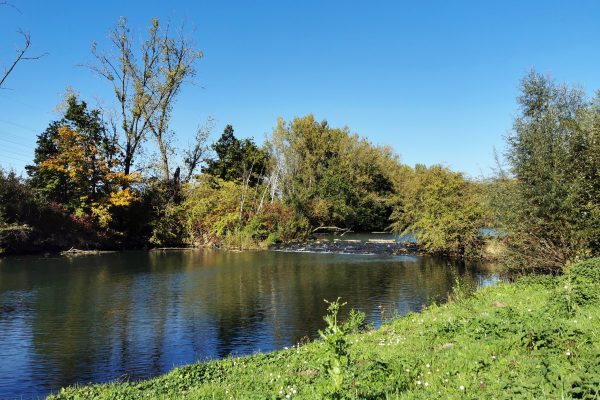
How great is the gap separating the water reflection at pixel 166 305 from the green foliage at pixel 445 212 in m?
2.35

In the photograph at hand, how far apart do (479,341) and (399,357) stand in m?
1.42

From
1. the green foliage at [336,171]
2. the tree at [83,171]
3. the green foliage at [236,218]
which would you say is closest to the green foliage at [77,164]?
the tree at [83,171]

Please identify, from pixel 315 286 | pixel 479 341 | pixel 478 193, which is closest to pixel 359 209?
pixel 478 193

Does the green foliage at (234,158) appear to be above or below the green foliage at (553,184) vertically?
above

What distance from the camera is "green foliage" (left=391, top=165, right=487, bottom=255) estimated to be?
105 ft

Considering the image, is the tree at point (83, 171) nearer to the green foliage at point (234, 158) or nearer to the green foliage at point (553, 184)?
the green foliage at point (234, 158)

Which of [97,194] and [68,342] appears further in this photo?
[97,194]

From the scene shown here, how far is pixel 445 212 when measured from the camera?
3350cm

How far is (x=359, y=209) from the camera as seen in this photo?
63688 millimetres

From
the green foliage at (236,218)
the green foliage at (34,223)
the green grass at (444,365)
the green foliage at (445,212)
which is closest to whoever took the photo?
the green grass at (444,365)

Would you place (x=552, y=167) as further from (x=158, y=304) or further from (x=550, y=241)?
(x=158, y=304)

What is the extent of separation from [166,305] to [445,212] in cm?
2147

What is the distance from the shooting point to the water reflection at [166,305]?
1217cm

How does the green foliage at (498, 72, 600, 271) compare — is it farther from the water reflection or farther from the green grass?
the green grass
